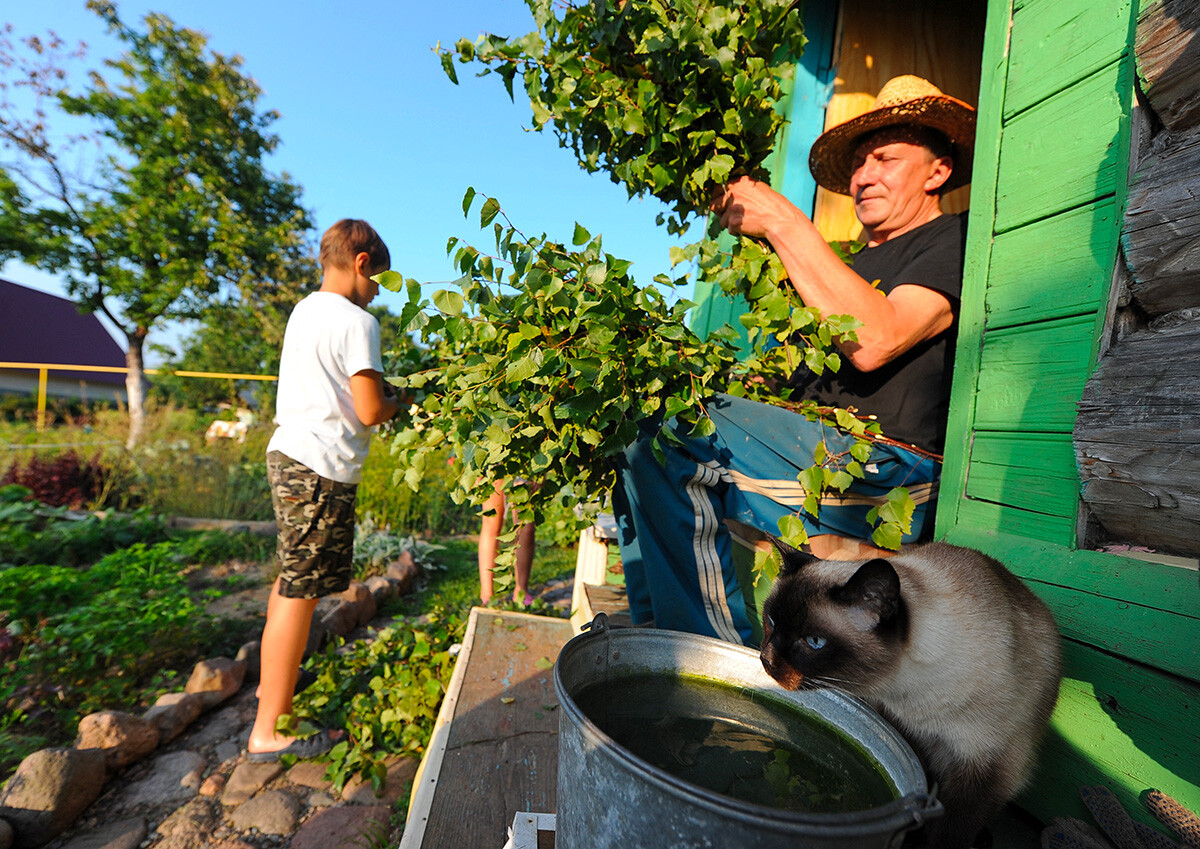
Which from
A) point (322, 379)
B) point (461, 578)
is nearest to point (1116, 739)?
point (322, 379)

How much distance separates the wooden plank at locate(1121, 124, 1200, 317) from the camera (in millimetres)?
1052

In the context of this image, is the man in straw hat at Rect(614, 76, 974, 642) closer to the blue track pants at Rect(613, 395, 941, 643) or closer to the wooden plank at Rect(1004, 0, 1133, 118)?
the blue track pants at Rect(613, 395, 941, 643)

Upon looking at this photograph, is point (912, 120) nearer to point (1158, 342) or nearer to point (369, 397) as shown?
point (1158, 342)

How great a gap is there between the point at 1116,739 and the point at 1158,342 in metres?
0.88

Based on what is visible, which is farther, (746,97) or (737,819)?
(746,97)

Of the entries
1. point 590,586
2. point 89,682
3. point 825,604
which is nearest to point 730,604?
point 825,604

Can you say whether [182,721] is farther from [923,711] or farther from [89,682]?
[923,711]

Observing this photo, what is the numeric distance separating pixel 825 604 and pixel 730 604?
2.34 feet

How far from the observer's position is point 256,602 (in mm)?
4316

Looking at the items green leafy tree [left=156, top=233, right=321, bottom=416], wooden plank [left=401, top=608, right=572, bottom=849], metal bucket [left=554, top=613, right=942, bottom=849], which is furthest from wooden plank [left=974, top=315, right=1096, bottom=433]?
green leafy tree [left=156, top=233, right=321, bottom=416]

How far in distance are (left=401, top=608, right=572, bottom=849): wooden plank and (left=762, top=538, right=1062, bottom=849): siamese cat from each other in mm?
914

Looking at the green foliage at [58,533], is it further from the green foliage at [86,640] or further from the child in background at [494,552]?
the child in background at [494,552]

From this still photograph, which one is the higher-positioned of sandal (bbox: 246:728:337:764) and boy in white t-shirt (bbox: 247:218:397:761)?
boy in white t-shirt (bbox: 247:218:397:761)

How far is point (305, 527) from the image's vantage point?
8.56ft
